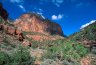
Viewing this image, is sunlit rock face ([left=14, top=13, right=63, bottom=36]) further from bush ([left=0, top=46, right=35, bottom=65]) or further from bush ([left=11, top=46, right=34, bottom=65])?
bush ([left=0, top=46, right=35, bottom=65])

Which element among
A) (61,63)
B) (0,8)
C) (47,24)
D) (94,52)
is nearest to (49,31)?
(47,24)

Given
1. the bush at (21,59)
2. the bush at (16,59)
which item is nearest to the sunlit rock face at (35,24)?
the bush at (21,59)

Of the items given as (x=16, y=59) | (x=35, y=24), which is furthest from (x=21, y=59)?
(x=35, y=24)

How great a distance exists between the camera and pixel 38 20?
12619cm

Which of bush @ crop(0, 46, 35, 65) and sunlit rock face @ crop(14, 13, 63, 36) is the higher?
sunlit rock face @ crop(14, 13, 63, 36)

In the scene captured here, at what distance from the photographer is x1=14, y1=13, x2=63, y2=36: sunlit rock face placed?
400 ft

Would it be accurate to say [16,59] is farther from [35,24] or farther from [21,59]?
[35,24]

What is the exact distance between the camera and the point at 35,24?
408 feet

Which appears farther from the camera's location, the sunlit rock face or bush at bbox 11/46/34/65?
the sunlit rock face

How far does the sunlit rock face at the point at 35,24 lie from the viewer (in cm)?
12178

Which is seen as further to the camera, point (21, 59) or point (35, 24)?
point (35, 24)

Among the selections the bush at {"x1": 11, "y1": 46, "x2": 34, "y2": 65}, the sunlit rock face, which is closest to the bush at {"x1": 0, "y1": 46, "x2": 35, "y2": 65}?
the bush at {"x1": 11, "y1": 46, "x2": 34, "y2": 65}

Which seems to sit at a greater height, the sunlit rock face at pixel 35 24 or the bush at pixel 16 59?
the sunlit rock face at pixel 35 24

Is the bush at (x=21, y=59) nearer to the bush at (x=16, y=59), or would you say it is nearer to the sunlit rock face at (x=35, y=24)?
the bush at (x=16, y=59)
